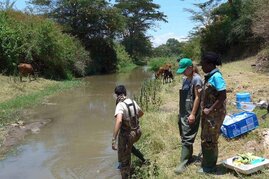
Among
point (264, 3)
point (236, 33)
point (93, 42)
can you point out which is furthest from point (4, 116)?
point (93, 42)

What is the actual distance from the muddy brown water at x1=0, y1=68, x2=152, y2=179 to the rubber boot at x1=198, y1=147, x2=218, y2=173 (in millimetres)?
1980

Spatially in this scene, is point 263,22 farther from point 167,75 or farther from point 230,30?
point 230,30

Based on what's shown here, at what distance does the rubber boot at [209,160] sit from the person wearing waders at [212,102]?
1.8 inches

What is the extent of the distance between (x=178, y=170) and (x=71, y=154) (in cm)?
346

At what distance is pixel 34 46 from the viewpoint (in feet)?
76.0

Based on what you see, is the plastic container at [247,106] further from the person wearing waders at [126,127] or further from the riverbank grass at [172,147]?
the person wearing waders at [126,127]

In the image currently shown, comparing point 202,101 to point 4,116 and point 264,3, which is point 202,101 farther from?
point 264,3

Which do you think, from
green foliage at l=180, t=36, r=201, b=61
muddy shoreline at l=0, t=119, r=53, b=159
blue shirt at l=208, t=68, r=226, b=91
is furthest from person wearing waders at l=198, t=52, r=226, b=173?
green foliage at l=180, t=36, r=201, b=61

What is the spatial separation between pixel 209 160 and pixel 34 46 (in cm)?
1896

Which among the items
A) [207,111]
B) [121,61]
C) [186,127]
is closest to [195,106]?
[207,111]

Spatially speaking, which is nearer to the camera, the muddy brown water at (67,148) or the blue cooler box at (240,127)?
the blue cooler box at (240,127)

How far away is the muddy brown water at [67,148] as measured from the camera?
7.74 meters

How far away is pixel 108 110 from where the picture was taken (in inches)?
→ 588

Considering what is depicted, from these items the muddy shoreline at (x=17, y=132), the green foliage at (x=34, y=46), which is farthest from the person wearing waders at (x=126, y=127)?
the green foliage at (x=34, y=46)
